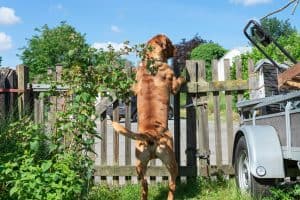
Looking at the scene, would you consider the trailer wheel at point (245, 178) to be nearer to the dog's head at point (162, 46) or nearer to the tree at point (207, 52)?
the dog's head at point (162, 46)

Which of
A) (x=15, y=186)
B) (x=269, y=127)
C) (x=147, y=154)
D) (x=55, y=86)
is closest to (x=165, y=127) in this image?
(x=147, y=154)

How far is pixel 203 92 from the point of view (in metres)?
7.72

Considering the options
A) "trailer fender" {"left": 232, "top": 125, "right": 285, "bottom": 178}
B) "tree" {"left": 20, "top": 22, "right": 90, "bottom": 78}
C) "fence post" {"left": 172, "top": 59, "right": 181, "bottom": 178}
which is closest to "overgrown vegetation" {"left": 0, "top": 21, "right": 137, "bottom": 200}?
"trailer fender" {"left": 232, "top": 125, "right": 285, "bottom": 178}

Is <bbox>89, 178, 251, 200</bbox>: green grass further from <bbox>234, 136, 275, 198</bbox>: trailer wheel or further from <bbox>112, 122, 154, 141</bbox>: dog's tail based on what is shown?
<bbox>112, 122, 154, 141</bbox>: dog's tail

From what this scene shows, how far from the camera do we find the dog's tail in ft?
17.0

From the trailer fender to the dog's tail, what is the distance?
114cm

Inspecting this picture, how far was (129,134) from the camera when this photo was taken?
5422mm

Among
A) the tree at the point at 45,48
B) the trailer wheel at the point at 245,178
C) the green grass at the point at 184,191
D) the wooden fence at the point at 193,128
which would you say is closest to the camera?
the trailer wheel at the point at 245,178

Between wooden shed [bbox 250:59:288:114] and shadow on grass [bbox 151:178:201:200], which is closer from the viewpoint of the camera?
wooden shed [bbox 250:59:288:114]

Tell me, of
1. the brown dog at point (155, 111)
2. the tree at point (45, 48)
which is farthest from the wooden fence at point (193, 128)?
the tree at point (45, 48)

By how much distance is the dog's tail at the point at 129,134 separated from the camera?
5.17 meters

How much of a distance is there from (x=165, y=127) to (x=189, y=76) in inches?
63.9

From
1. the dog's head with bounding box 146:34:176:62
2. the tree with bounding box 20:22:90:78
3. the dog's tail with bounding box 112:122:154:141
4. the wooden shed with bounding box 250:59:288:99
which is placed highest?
the tree with bounding box 20:22:90:78

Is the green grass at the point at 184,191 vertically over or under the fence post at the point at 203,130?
under
